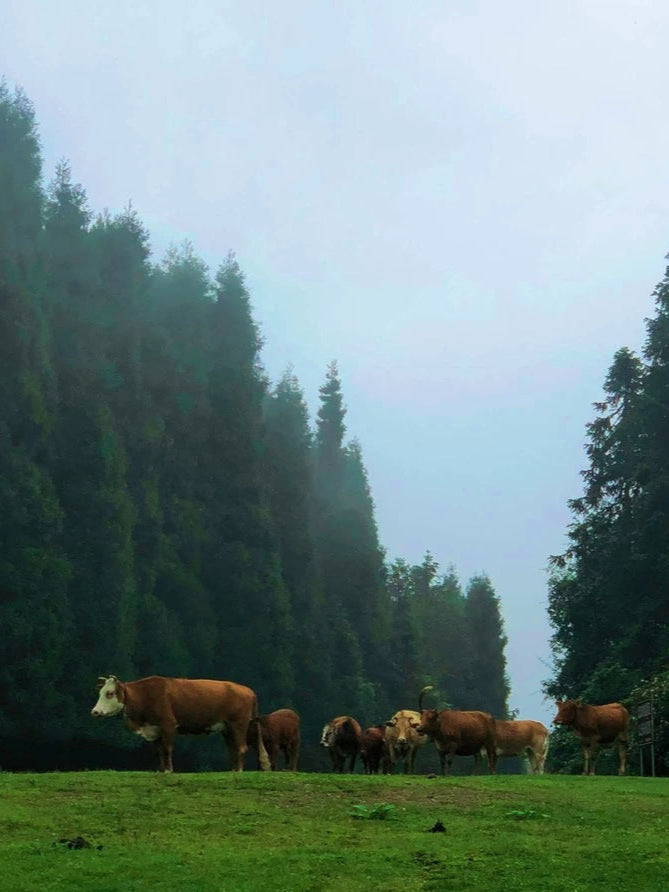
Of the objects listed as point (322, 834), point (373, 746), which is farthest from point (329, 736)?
point (322, 834)

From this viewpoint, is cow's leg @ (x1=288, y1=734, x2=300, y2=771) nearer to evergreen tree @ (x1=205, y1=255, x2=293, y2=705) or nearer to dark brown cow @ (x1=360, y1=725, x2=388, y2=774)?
dark brown cow @ (x1=360, y1=725, x2=388, y2=774)

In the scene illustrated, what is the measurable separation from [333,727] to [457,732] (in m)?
4.18

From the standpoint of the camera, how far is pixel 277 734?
29.4 m

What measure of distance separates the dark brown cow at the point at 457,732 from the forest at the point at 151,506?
13887mm

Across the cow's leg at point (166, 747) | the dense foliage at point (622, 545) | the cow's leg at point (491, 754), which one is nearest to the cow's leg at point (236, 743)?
the cow's leg at point (166, 747)

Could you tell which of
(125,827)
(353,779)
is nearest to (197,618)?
(353,779)

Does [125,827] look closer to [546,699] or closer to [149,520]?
[149,520]

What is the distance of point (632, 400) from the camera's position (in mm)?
50969

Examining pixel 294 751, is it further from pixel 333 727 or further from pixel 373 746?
pixel 373 746

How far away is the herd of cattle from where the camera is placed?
83.5 ft

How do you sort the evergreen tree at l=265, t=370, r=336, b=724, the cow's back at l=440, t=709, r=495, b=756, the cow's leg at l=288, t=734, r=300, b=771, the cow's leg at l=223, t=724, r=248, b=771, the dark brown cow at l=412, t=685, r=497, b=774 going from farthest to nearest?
the evergreen tree at l=265, t=370, r=336, b=724 → the cow's leg at l=288, t=734, r=300, b=771 → the cow's back at l=440, t=709, r=495, b=756 → the dark brown cow at l=412, t=685, r=497, b=774 → the cow's leg at l=223, t=724, r=248, b=771

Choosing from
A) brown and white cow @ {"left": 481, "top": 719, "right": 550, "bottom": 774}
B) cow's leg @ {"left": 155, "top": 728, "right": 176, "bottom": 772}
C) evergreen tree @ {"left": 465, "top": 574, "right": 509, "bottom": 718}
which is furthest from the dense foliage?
evergreen tree @ {"left": 465, "top": 574, "right": 509, "bottom": 718}

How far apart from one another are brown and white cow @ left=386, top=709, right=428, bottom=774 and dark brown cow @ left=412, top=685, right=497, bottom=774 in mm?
224

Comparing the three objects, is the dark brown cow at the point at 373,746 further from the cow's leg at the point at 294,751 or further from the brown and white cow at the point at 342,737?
the cow's leg at the point at 294,751
